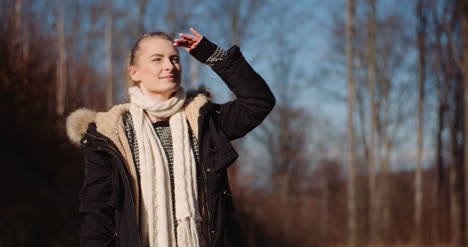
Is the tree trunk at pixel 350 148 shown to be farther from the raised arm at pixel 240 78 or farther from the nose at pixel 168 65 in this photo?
the nose at pixel 168 65

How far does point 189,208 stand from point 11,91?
658 cm

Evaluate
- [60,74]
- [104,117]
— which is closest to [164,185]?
[104,117]

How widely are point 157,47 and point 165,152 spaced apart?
54 centimetres

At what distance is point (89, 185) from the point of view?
2375 mm

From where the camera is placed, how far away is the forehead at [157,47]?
2.53m

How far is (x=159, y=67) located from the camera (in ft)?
8.20

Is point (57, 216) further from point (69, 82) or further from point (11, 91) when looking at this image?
point (69, 82)

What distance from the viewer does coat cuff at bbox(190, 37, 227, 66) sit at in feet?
8.09

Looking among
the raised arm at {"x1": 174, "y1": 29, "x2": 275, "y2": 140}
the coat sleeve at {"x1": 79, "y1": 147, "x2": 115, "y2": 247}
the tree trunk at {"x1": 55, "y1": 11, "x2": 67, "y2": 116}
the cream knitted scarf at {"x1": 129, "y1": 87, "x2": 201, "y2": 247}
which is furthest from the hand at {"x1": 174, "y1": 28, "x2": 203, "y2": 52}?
the tree trunk at {"x1": 55, "y1": 11, "x2": 67, "y2": 116}

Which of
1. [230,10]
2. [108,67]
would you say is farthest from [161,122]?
[108,67]

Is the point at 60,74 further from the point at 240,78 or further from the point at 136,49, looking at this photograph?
the point at 240,78

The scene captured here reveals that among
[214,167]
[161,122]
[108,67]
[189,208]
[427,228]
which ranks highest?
[108,67]

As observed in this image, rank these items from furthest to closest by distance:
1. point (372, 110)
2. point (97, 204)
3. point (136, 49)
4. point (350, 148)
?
Result: 1. point (372, 110)
2. point (350, 148)
3. point (136, 49)
4. point (97, 204)

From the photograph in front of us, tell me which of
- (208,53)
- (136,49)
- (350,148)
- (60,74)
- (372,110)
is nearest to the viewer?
(208,53)
